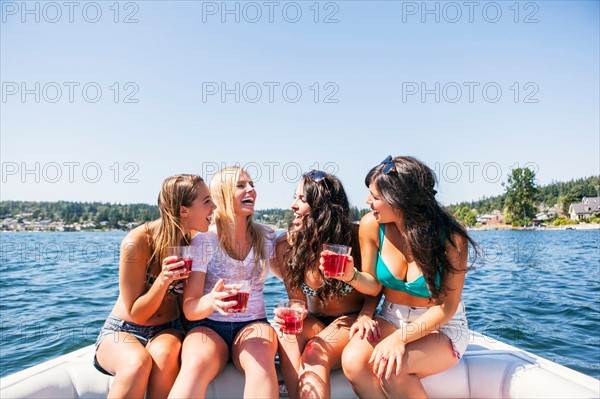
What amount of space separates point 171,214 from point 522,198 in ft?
235

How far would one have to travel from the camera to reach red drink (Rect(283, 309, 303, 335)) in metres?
2.50

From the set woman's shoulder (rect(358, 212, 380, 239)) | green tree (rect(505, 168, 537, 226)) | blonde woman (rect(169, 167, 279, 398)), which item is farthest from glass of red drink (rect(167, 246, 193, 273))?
green tree (rect(505, 168, 537, 226))

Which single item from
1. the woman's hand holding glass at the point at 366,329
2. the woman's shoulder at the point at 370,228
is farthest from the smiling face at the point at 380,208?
the woman's hand holding glass at the point at 366,329

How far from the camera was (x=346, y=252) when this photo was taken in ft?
8.27

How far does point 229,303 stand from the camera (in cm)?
237

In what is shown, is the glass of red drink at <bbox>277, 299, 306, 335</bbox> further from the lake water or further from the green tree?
the green tree

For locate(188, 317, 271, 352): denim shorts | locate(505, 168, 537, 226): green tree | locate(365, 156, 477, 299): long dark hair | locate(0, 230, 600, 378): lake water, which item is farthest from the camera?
locate(505, 168, 537, 226): green tree

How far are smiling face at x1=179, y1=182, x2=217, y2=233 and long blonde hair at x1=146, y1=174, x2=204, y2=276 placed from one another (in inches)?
1.0

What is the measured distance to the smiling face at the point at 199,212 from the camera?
289cm

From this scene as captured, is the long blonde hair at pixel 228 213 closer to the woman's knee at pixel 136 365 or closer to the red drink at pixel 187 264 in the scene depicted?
the red drink at pixel 187 264

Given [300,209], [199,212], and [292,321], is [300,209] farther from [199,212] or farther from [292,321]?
[292,321]

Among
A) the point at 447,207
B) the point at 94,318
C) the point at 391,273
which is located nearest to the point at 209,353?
the point at 391,273

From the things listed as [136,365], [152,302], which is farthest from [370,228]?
[136,365]

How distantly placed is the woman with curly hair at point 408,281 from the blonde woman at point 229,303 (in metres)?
0.57
